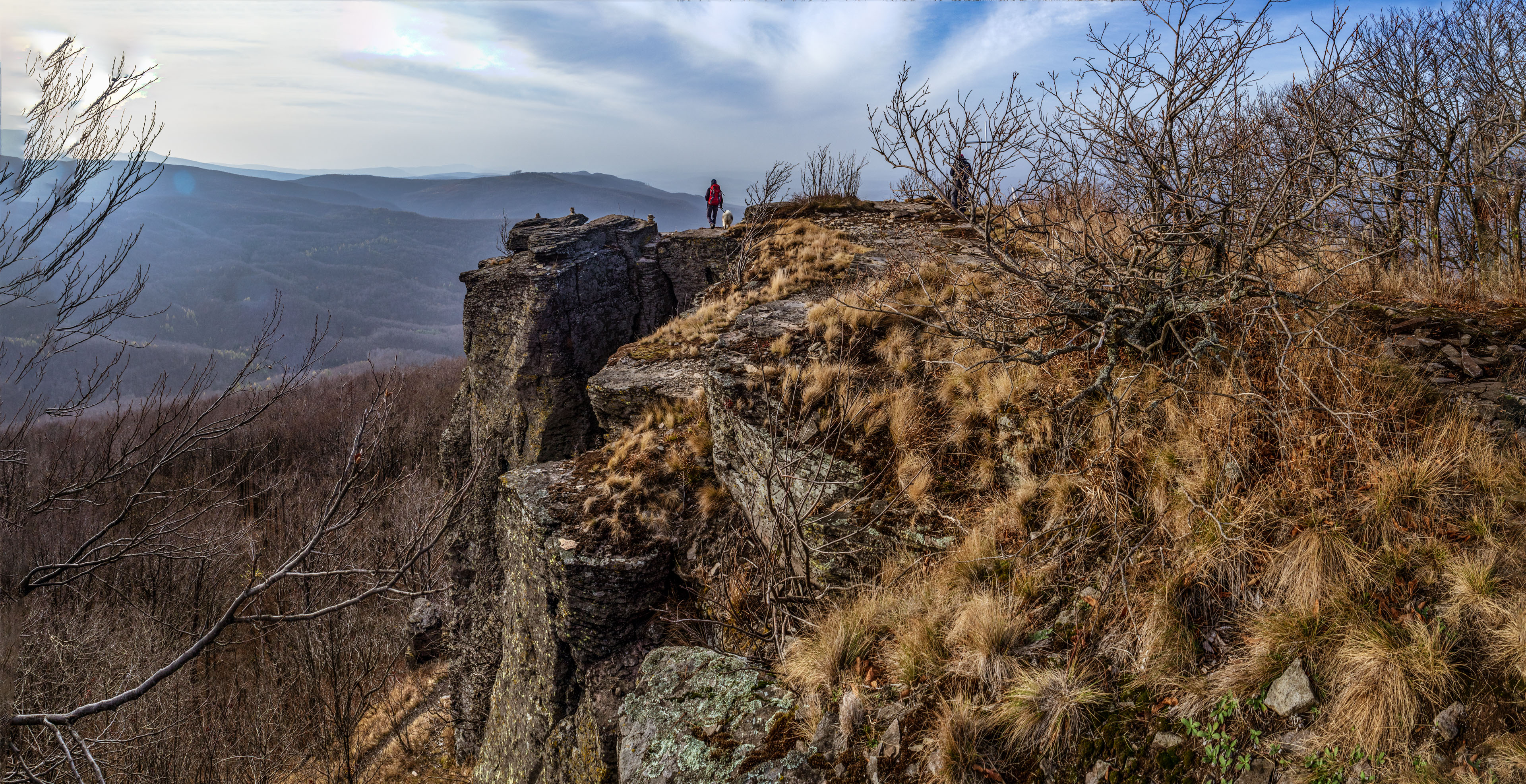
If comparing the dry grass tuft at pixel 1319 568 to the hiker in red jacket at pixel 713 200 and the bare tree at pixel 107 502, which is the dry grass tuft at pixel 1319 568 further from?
the hiker in red jacket at pixel 713 200

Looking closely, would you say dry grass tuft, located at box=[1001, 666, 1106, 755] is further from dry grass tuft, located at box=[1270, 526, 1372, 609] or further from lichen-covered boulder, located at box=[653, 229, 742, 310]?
lichen-covered boulder, located at box=[653, 229, 742, 310]

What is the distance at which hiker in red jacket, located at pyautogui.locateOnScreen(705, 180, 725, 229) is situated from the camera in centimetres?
2292

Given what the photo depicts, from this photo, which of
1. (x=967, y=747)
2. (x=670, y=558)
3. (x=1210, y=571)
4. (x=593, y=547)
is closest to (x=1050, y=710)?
(x=967, y=747)

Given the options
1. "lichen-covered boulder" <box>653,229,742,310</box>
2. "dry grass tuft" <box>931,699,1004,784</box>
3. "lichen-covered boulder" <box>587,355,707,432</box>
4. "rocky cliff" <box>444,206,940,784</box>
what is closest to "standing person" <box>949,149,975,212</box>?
"rocky cliff" <box>444,206,940,784</box>

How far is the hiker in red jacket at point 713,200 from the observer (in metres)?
22.9

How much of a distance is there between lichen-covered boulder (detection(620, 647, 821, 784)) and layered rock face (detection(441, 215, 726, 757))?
981 cm

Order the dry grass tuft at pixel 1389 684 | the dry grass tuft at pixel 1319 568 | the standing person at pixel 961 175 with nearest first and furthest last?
1. the dry grass tuft at pixel 1389 684
2. the dry grass tuft at pixel 1319 568
3. the standing person at pixel 961 175

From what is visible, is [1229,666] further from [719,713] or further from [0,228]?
[0,228]

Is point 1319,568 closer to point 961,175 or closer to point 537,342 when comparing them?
point 961,175

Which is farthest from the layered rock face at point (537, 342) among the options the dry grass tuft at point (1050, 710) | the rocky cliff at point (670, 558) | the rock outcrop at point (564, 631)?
the dry grass tuft at point (1050, 710)

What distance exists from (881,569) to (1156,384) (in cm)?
275

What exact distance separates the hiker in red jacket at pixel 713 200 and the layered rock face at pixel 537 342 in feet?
14.2

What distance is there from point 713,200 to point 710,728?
20.9m

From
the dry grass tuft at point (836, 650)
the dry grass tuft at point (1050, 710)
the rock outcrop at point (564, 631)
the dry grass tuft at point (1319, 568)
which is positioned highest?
the dry grass tuft at point (1319, 568)
